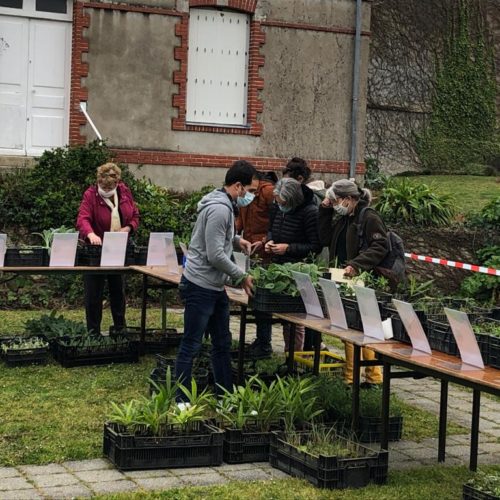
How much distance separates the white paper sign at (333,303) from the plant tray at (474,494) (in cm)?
173

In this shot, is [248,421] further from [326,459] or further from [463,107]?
[463,107]

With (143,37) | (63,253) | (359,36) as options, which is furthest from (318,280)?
(359,36)

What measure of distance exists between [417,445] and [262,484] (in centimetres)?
173

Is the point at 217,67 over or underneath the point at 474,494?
over

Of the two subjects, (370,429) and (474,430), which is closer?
(474,430)

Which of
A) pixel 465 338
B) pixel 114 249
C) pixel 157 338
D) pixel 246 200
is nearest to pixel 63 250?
pixel 114 249

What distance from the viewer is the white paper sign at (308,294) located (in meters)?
8.16

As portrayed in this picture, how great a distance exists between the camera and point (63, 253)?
1043 centimetres

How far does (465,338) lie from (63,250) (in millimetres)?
4972

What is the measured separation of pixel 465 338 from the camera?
650 cm

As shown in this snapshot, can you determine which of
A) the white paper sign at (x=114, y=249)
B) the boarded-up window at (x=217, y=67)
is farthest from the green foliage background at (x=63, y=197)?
the white paper sign at (x=114, y=249)

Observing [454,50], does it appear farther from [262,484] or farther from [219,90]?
[262,484]

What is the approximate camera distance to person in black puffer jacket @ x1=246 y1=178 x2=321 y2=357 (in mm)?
9930

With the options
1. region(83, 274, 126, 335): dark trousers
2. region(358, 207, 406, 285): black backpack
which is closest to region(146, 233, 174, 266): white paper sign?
region(83, 274, 126, 335): dark trousers
